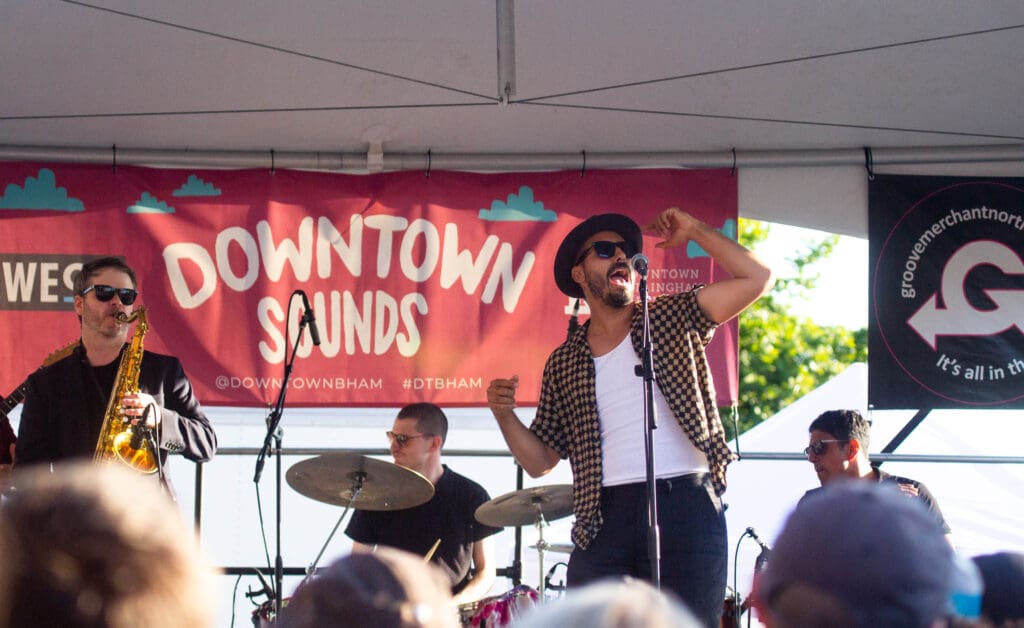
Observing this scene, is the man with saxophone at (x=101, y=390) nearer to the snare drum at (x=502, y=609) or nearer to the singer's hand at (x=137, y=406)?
the singer's hand at (x=137, y=406)

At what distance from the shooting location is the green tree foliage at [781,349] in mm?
28625

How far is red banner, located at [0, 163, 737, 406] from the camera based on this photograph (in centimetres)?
621

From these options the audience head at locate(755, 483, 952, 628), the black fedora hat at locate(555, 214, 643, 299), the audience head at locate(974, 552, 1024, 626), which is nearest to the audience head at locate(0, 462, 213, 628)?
the audience head at locate(755, 483, 952, 628)

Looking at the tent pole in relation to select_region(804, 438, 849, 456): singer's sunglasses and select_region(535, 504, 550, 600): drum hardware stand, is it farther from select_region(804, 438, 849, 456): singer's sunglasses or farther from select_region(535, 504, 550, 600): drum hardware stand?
select_region(535, 504, 550, 600): drum hardware stand

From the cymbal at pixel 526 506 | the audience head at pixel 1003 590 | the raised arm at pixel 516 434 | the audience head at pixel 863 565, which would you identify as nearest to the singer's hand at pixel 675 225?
the raised arm at pixel 516 434

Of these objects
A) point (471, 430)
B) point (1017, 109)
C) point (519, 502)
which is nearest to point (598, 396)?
point (519, 502)

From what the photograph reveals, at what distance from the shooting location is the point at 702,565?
4.09 m

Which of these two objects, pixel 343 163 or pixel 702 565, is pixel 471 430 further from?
pixel 702 565

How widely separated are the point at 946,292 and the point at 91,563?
5.67 m

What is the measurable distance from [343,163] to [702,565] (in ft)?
10.3

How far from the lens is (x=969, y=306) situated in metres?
6.16

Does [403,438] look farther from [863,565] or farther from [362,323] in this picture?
[863,565]

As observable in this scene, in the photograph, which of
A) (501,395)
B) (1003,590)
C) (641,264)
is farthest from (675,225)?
(1003,590)

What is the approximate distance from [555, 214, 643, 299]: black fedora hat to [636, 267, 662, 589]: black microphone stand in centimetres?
79
